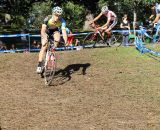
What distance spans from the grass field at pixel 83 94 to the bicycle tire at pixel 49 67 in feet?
0.66

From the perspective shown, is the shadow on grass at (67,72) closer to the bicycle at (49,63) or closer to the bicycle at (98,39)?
the bicycle at (49,63)

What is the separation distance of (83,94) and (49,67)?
1.52 meters

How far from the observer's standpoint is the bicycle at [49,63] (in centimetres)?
1205

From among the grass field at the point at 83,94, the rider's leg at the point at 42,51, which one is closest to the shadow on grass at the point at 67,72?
the grass field at the point at 83,94

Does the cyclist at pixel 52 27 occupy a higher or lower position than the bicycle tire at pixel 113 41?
higher

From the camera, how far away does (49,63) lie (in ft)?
40.0

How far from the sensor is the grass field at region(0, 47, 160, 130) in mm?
8836

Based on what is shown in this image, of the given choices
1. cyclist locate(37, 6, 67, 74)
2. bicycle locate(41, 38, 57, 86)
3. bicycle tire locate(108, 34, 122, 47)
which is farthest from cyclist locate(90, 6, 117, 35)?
bicycle locate(41, 38, 57, 86)

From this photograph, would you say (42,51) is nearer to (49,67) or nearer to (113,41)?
(49,67)

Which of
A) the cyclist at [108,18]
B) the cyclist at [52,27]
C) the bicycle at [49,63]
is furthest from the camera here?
the cyclist at [108,18]

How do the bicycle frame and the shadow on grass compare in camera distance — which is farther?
the shadow on grass

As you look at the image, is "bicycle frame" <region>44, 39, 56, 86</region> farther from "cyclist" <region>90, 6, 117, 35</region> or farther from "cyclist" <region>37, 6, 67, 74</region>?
"cyclist" <region>90, 6, 117, 35</region>

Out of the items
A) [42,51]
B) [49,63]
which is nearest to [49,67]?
[49,63]

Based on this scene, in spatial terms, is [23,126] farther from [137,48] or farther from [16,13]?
[16,13]
